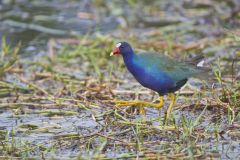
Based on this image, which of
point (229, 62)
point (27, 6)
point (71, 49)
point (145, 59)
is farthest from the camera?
point (27, 6)

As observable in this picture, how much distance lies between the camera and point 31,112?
632cm

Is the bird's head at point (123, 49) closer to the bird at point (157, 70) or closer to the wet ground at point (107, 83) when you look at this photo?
the bird at point (157, 70)

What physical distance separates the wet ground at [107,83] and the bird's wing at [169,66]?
0.26 meters

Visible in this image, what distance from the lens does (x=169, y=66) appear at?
18.4ft

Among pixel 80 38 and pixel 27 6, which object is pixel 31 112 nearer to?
pixel 80 38

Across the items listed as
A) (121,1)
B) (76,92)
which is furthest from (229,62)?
(121,1)

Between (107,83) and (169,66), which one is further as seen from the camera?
(107,83)

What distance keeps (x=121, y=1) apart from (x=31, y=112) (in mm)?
4978

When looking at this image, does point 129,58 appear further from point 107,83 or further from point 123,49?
point 107,83

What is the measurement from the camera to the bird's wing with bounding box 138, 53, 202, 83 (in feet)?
18.2

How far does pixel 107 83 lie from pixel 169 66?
1.37m

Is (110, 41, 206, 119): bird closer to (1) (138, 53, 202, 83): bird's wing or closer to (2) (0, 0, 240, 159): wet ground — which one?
(1) (138, 53, 202, 83): bird's wing

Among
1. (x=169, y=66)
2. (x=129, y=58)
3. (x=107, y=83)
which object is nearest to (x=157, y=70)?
(x=169, y=66)

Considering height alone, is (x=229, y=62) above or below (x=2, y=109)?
above
